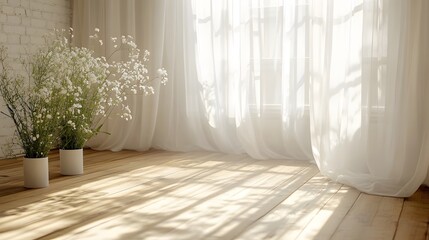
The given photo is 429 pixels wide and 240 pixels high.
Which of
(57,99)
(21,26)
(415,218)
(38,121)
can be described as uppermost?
(21,26)


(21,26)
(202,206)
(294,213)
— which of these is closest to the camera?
(294,213)

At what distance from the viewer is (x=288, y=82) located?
439cm

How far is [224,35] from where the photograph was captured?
464cm

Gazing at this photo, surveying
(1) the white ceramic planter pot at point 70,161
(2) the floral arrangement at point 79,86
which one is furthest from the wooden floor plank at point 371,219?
Result: (1) the white ceramic planter pot at point 70,161

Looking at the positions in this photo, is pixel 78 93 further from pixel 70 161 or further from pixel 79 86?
pixel 70 161

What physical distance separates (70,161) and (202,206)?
138 cm

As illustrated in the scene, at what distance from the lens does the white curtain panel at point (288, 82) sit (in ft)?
10.1

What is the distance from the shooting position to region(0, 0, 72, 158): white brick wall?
453 cm

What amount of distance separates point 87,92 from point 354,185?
6.64ft

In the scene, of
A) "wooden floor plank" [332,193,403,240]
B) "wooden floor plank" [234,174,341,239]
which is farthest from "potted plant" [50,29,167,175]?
"wooden floor plank" [332,193,403,240]

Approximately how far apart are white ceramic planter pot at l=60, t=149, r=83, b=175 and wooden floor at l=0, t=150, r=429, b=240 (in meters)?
0.07

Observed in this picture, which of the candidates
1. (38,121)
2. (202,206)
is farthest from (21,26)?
(202,206)

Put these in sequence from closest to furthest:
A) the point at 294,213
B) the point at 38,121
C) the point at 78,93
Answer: the point at 294,213 → the point at 38,121 → the point at 78,93

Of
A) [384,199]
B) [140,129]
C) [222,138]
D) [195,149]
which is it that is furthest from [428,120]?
[140,129]
